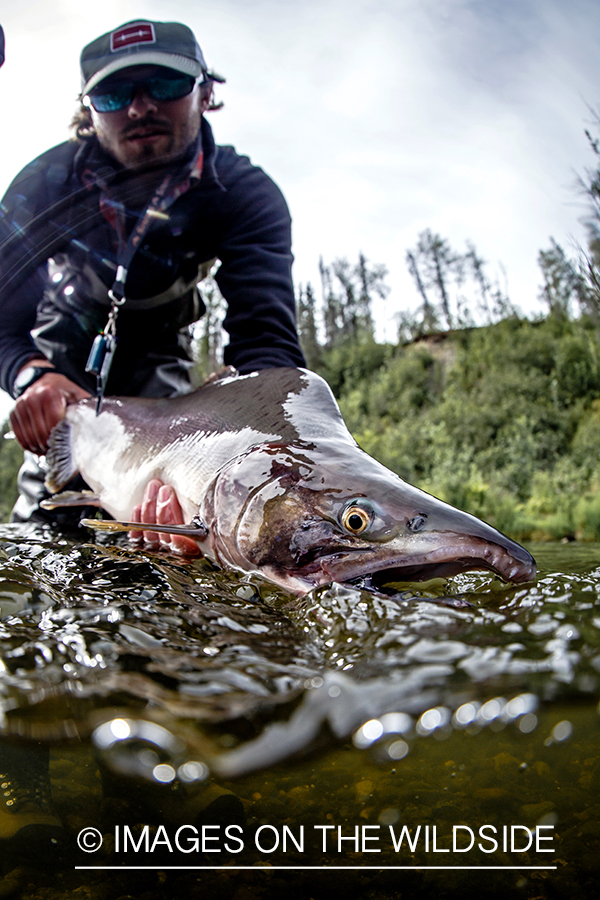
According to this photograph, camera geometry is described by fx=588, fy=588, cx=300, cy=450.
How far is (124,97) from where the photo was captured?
306cm

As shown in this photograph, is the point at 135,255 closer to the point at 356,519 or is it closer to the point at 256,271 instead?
the point at 256,271

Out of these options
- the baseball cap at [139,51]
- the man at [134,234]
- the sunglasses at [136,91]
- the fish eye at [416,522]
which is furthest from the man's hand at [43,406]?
the fish eye at [416,522]

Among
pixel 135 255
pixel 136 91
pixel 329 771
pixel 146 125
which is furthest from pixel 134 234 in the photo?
pixel 329 771

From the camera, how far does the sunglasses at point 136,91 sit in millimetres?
Result: 3053

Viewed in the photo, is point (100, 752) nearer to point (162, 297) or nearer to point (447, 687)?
point (447, 687)

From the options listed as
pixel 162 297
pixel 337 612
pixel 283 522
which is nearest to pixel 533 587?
pixel 337 612

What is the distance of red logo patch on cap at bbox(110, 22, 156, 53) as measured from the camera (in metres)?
3.01

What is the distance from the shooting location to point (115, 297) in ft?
9.64

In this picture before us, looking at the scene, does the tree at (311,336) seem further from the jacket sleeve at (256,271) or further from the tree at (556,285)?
the jacket sleeve at (256,271)

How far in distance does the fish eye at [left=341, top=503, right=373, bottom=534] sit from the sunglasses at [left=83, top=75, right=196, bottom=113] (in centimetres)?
271

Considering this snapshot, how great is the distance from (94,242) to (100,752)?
2.98 meters

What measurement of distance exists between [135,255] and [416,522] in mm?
2475

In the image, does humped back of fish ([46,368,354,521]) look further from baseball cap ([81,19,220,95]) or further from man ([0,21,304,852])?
baseball cap ([81,19,220,95])

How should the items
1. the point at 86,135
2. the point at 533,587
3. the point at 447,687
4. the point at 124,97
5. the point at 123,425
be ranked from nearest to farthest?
the point at 447,687
the point at 533,587
the point at 123,425
the point at 124,97
the point at 86,135
